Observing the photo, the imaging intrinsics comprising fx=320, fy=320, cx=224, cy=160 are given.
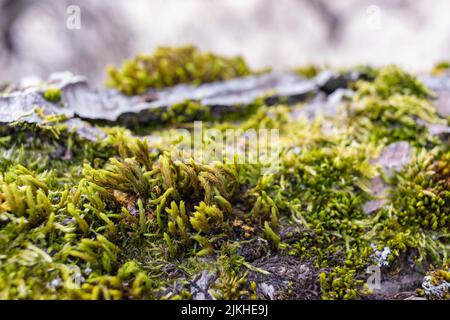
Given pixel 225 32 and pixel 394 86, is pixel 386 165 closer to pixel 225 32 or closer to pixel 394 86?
pixel 394 86

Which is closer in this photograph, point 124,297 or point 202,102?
point 124,297

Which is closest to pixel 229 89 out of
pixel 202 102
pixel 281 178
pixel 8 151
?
pixel 202 102

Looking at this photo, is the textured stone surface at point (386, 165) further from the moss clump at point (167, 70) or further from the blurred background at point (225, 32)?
the blurred background at point (225, 32)

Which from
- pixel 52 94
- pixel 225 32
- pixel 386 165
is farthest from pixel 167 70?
pixel 225 32

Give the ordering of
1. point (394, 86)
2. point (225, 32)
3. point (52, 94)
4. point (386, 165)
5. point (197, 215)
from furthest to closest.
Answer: point (225, 32) < point (394, 86) < point (52, 94) < point (386, 165) < point (197, 215)
